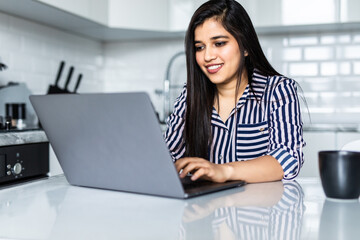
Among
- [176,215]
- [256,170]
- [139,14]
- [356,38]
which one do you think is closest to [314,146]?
[356,38]

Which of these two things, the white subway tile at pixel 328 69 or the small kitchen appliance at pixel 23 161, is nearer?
the small kitchen appliance at pixel 23 161

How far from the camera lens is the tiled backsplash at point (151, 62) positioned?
2619mm

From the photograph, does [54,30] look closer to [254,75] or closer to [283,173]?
[254,75]

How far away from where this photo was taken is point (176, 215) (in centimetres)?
69

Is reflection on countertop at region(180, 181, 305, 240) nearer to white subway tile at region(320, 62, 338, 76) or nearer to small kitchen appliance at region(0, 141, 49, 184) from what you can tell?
small kitchen appliance at region(0, 141, 49, 184)

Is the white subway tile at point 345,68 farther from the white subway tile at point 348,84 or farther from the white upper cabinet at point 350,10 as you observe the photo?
the white upper cabinet at point 350,10

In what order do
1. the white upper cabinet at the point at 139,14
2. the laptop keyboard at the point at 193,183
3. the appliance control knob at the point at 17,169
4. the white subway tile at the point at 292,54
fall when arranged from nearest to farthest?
the laptop keyboard at the point at 193,183 < the appliance control knob at the point at 17,169 < the white upper cabinet at the point at 139,14 < the white subway tile at the point at 292,54

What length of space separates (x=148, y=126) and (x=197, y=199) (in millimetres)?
167

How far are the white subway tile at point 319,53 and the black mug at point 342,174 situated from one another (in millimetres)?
2400

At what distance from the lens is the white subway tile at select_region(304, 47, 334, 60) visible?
309 centimetres

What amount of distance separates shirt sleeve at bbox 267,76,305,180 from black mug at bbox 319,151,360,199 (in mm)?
339

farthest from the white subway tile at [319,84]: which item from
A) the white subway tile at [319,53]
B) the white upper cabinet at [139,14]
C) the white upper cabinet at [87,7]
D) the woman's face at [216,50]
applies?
the woman's face at [216,50]

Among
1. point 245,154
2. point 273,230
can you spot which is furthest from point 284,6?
point 273,230

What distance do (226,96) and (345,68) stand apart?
166cm
